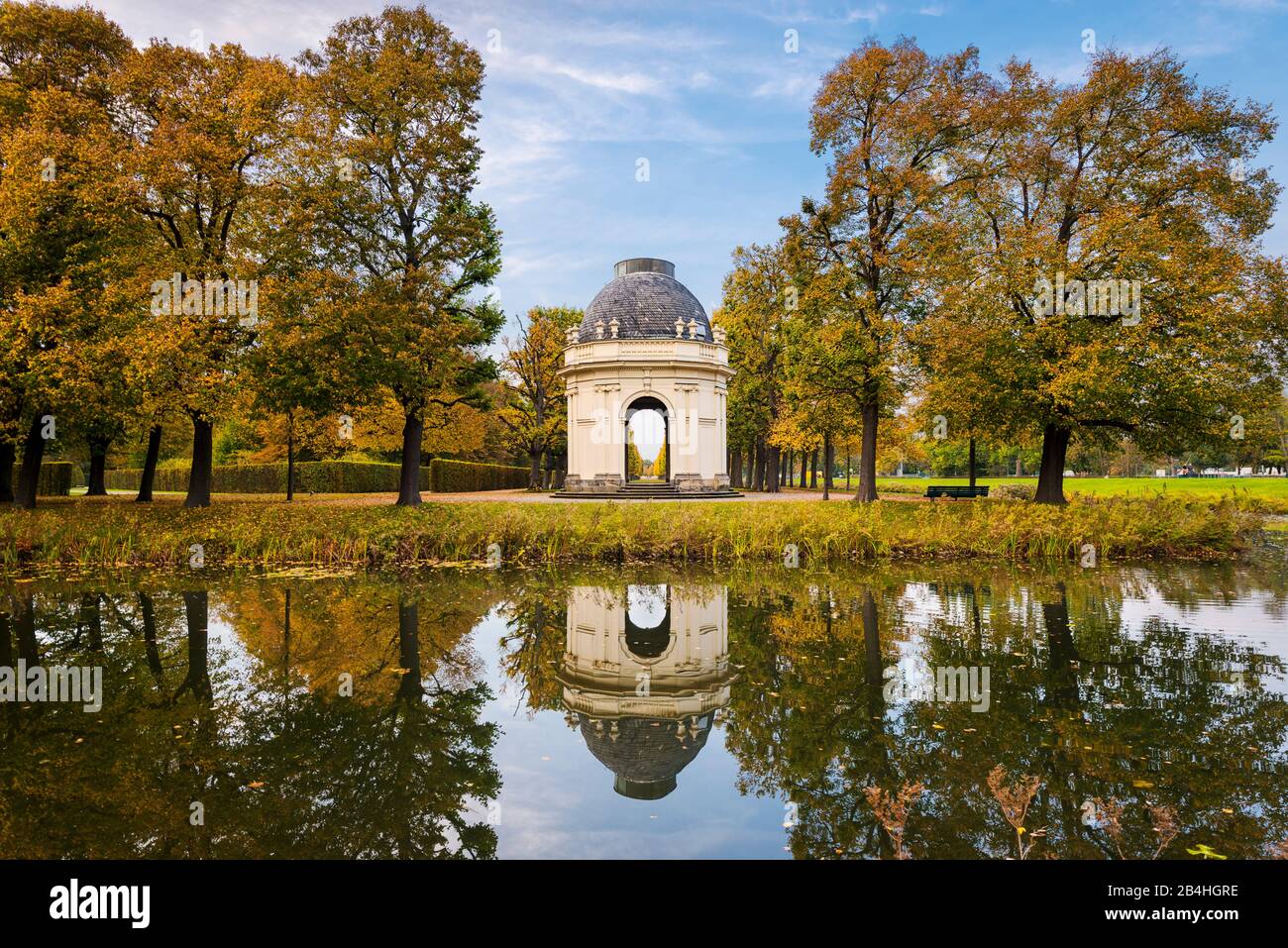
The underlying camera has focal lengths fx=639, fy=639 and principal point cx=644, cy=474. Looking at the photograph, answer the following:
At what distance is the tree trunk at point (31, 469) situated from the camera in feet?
62.3

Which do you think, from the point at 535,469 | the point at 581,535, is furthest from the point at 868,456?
the point at 535,469

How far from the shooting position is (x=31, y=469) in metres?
19.7

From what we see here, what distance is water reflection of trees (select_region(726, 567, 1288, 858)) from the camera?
163 inches

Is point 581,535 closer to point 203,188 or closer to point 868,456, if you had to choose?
point 868,456

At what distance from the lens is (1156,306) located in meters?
18.5

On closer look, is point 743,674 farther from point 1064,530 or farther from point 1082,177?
point 1082,177

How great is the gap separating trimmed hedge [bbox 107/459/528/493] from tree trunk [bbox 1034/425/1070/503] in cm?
3393

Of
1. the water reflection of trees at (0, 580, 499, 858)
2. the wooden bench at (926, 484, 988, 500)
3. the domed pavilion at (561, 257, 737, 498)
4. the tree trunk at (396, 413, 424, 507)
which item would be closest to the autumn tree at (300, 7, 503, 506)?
the tree trunk at (396, 413, 424, 507)

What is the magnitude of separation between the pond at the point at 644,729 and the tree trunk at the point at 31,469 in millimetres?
11184

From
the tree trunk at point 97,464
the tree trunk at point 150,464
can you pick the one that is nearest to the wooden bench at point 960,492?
the tree trunk at point 150,464

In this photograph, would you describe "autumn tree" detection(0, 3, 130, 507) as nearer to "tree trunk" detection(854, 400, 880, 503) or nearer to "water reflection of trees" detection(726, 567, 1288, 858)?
"water reflection of trees" detection(726, 567, 1288, 858)

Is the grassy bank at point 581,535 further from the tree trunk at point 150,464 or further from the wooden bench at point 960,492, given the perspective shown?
the wooden bench at point 960,492
